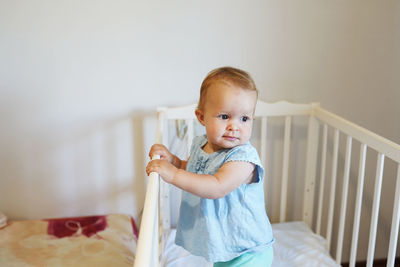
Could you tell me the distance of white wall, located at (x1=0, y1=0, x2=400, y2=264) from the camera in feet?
4.79

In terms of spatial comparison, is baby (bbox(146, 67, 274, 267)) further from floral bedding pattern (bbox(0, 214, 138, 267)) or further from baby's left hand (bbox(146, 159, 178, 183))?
floral bedding pattern (bbox(0, 214, 138, 267))

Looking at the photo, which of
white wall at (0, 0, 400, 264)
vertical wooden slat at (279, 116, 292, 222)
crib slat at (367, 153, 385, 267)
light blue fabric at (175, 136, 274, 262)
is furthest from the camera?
vertical wooden slat at (279, 116, 292, 222)

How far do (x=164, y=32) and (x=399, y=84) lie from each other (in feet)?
3.39

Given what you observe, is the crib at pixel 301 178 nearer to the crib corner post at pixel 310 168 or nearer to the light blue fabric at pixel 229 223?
the crib corner post at pixel 310 168

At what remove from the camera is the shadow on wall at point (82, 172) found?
5.16 feet

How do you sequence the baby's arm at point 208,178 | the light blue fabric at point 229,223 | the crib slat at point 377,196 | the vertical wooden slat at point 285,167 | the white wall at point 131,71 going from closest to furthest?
the baby's arm at point 208,178 → the light blue fabric at point 229,223 → the crib slat at point 377,196 → the white wall at point 131,71 → the vertical wooden slat at point 285,167

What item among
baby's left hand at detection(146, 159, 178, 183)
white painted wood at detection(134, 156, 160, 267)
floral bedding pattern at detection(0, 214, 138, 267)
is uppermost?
baby's left hand at detection(146, 159, 178, 183)

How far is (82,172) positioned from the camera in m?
1.62

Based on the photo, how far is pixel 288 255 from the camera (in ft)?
4.60

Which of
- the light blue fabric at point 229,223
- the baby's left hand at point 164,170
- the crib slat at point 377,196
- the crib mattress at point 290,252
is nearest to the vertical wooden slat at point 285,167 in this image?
the crib mattress at point 290,252

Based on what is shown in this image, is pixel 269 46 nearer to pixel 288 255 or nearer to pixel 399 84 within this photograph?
pixel 399 84

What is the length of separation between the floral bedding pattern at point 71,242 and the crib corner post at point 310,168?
0.75 m

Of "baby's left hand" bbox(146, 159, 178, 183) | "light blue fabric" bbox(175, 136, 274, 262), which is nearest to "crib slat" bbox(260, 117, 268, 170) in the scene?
"light blue fabric" bbox(175, 136, 274, 262)

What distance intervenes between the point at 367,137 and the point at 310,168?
481 mm
